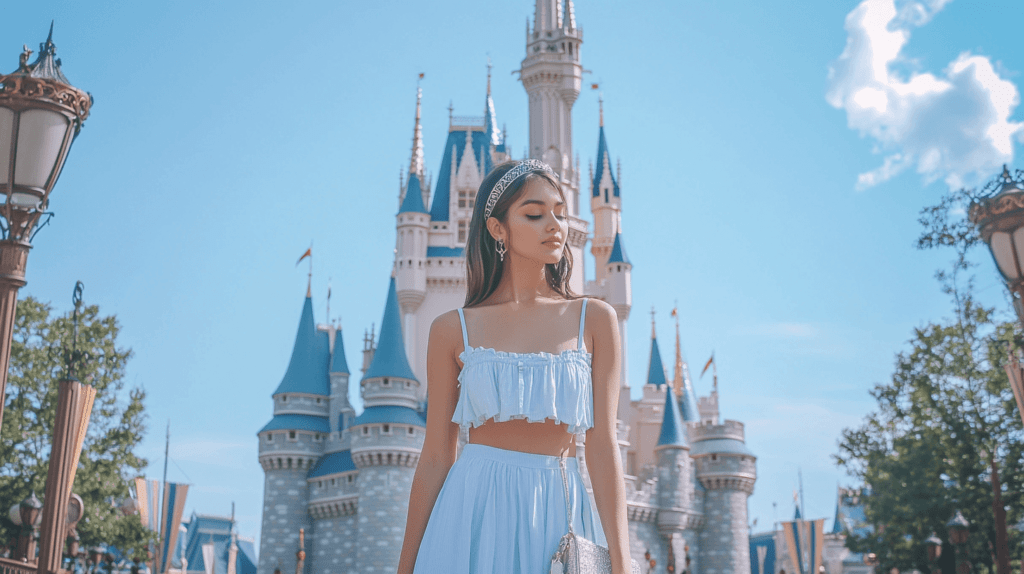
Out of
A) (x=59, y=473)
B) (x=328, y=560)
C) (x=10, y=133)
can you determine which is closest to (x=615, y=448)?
(x=10, y=133)

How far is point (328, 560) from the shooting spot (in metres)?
38.1

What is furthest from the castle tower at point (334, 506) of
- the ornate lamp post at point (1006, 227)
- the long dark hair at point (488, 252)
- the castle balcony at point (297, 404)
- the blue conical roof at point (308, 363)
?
the long dark hair at point (488, 252)

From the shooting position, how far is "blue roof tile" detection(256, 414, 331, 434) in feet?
130

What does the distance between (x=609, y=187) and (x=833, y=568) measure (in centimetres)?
2046

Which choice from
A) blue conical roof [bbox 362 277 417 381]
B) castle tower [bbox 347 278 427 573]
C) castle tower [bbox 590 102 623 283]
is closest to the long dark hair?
castle tower [bbox 347 278 427 573]

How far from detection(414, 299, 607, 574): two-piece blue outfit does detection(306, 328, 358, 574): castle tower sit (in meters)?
35.3

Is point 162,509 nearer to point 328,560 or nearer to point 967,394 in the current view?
point 328,560

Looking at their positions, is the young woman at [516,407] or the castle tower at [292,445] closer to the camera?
the young woman at [516,407]

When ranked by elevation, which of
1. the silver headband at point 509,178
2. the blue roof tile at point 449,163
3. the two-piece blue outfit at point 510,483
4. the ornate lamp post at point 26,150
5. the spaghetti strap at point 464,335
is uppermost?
the blue roof tile at point 449,163

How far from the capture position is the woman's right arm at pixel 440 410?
11.1 feet

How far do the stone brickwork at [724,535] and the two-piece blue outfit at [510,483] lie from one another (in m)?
40.0

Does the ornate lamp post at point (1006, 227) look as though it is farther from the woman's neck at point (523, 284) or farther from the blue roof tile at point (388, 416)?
the blue roof tile at point (388, 416)

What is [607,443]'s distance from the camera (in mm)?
3305

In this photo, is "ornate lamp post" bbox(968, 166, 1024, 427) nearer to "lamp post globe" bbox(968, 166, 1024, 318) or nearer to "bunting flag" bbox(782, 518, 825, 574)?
"lamp post globe" bbox(968, 166, 1024, 318)
